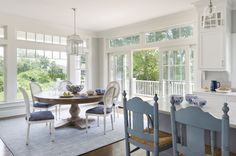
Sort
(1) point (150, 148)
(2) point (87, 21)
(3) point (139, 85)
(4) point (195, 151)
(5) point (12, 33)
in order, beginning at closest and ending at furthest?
(4) point (195, 151) < (1) point (150, 148) < (5) point (12, 33) < (2) point (87, 21) < (3) point (139, 85)

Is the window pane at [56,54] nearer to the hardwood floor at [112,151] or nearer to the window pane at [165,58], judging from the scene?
the window pane at [165,58]

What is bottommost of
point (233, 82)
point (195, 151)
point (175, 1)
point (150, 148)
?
point (150, 148)

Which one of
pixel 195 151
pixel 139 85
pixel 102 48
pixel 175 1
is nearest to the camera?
pixel 195 151

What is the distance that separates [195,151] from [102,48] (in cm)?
611

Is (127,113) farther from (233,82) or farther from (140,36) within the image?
(140,36)

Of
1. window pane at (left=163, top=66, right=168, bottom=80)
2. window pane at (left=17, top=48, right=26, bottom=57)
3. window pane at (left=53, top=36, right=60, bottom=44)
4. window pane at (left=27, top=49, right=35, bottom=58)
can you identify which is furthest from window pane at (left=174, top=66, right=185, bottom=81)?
window pane at (left=17, top=48, right=26, bottom=57)

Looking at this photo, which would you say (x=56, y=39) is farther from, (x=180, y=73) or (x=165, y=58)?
(x=180, y=73)

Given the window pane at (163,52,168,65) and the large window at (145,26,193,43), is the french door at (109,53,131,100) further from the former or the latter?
the window pane at (163,52,168,65)

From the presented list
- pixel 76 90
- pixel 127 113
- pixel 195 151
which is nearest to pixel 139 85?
pixel 76 90

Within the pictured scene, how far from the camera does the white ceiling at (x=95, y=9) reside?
13.7ft

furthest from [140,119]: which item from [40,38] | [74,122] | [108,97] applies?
[40,38]

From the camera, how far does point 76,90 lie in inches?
171

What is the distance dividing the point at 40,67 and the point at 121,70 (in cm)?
260

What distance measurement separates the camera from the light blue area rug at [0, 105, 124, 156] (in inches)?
119
